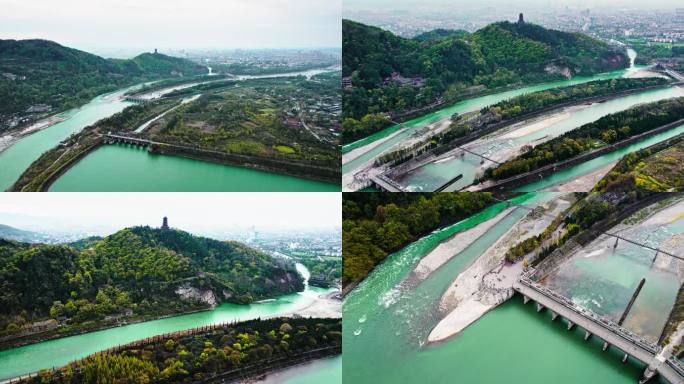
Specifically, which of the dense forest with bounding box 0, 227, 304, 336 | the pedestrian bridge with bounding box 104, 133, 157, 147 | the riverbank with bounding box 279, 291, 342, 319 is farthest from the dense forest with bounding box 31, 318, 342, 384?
the pedestrian bridge with bounding box 104, 133, 157, 147

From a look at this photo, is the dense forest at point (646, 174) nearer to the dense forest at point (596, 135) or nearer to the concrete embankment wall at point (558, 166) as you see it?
the concrete embankment wall at point (558, 166)

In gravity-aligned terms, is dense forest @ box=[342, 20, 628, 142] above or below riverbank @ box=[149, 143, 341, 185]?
above

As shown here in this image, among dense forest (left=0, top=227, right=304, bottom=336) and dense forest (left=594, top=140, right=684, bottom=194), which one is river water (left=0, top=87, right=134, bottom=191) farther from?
dense forest (left=594, top=140, right=684, bottom=194)

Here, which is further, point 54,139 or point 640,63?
point 640,63

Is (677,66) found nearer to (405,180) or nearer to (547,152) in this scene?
(547,152)

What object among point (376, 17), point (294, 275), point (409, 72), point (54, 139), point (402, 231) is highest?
point (376, 17)

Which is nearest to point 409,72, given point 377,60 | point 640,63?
point 377,60

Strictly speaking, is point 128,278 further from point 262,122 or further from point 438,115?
point 438,115

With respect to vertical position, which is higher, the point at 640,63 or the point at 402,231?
the point at 640,63
